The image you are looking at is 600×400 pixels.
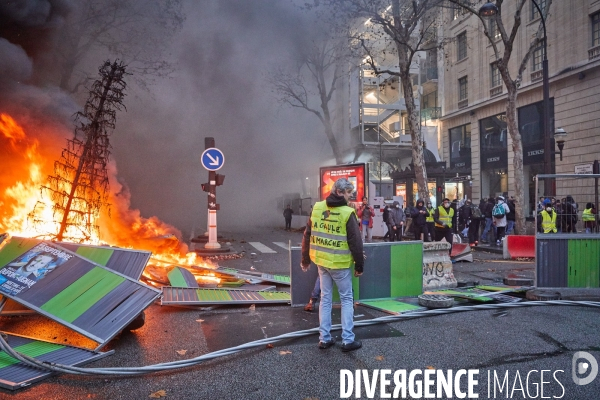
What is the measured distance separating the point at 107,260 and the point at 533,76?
21.1 m

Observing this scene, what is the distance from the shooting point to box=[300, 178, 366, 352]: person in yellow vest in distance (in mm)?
3844

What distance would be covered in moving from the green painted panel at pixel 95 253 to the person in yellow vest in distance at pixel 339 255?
301 cm

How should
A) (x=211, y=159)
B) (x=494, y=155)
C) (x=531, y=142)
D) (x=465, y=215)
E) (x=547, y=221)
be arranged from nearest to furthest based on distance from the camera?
1. (x=547, y=221)
2. (x=211, y=159)
3. (x=465, y=215)
4. (x=531, y=142)
5. (x=494, y=155)

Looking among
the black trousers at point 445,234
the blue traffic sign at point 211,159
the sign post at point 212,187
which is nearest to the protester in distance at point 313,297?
the sign post at point 212,187

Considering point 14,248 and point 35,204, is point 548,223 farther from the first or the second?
point 35,204

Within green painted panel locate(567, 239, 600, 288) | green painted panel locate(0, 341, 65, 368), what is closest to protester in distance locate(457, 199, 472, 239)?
green painted panel locate(567, 239, 600, 288)

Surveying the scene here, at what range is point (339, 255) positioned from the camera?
3844 millimetres

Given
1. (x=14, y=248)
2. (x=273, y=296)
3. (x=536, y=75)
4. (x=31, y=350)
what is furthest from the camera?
(x=536, y=75)

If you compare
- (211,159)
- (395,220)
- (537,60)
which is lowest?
(395,220)

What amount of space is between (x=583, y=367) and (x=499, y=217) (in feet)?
34.6

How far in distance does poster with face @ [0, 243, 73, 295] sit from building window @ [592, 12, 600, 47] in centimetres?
2046

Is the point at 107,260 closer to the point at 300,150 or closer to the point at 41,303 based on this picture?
the point at 41,303

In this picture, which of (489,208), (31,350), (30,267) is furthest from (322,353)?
(489,208)

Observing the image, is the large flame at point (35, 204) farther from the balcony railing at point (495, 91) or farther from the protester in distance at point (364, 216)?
the balcony railing at point (495, 91)
